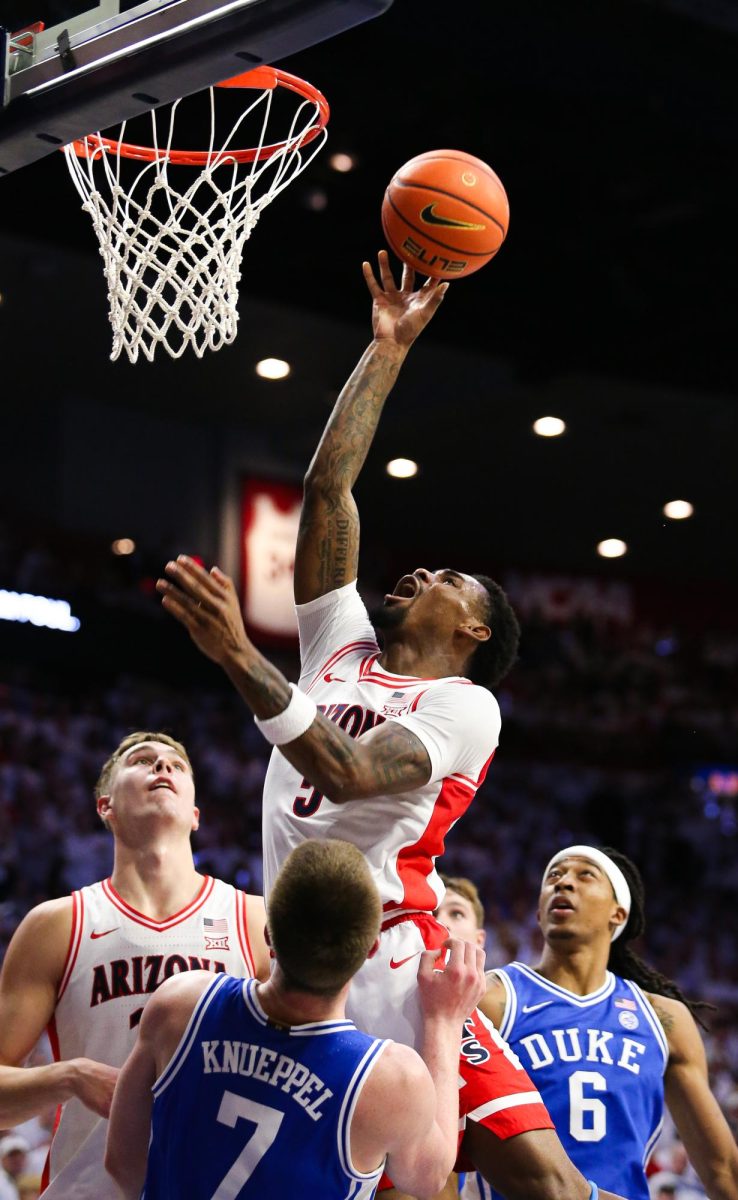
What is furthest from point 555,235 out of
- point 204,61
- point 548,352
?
point 204,61

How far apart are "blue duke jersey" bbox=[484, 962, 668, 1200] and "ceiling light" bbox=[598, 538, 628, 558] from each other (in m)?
14.1

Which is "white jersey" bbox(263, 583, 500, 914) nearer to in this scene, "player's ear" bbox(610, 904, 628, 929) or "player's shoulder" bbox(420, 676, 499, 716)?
"player's shoulder" bbox(420, 676, 499, 716)

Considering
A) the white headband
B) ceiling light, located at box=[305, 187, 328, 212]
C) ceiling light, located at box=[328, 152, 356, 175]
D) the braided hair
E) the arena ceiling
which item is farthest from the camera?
ceiling light, located at box=[305, 187, 328, 212]

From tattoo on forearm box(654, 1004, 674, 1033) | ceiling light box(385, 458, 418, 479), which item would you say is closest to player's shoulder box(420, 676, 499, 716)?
tattoo on forearm box(654, 1004, 674, 1033)

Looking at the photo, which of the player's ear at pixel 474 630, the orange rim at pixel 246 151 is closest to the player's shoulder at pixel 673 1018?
the player's ear at pixel 474 630

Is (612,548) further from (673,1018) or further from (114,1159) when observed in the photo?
(114,1159)

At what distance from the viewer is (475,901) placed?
498 centimetres

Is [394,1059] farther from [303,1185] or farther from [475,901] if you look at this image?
[475,901]

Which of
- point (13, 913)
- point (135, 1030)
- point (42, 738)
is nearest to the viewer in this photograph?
point (135, 1030)

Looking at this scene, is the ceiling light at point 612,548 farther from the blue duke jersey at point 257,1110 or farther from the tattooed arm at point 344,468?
the blue duke jersey at point 257,1110

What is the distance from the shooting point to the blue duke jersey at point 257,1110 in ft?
8.00

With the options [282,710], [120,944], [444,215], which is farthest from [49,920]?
[444,215]

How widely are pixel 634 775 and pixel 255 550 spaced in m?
5.02

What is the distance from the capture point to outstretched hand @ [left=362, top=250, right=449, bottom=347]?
4105 mm
